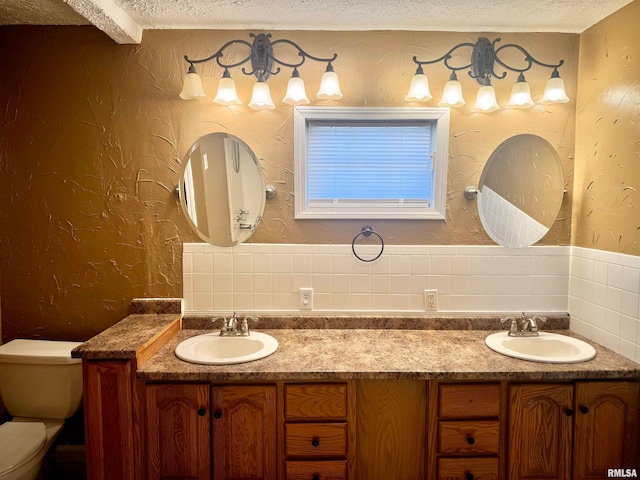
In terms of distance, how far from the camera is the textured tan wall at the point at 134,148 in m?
1.82

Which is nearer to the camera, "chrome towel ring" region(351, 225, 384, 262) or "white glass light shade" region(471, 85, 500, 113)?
"white glass light shade" region(471, 85, 500, 113)

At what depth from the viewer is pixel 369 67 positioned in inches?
72.0

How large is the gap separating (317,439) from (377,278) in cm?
81

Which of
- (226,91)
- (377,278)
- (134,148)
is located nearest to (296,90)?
(226,91)

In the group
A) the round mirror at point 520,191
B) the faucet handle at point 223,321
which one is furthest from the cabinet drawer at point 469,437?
the faucet handle at point 223,321

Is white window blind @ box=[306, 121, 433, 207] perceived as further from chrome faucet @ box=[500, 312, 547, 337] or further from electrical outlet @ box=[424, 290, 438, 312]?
chrome faucet @ box=[500, 312, 547, 337]

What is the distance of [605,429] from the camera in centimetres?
144

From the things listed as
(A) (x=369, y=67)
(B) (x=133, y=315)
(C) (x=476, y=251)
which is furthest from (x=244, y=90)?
(C) (x=476, y=251)

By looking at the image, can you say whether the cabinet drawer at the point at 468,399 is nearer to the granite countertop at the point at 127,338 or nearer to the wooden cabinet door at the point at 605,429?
the wooden cabinet door at the point at 605,429

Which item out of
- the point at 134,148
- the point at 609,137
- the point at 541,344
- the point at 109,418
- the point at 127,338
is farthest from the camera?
the point at 134,148

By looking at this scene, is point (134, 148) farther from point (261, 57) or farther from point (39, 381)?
point (39, 381)

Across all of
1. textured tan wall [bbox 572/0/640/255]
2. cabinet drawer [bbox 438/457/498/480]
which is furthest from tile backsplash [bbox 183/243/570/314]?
cabinet drawer [bbox 438/457/498/480]

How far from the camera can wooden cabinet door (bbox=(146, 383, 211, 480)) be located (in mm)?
1411

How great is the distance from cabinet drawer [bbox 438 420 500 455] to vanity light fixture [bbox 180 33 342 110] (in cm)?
151
